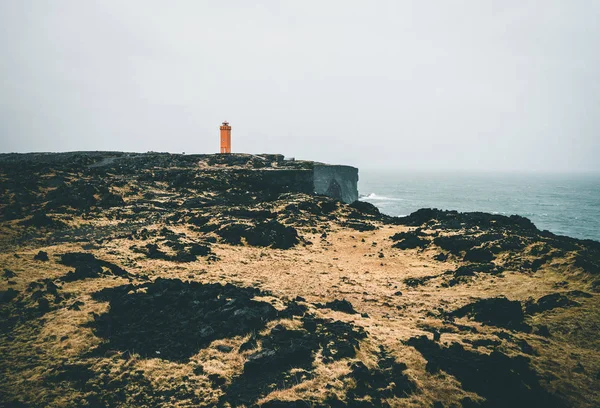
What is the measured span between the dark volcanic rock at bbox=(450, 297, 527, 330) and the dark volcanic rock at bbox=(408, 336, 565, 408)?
135 inches

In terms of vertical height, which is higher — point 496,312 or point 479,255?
point 479,255

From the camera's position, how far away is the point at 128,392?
35.5ft

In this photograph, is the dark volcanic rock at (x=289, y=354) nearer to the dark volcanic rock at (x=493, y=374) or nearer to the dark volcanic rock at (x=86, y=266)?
the dark volcanic rock at (x=493, y=374)

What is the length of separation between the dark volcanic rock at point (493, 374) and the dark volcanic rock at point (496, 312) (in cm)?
342

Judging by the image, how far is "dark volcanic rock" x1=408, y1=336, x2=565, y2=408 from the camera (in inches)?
437

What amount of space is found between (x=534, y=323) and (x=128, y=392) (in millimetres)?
16407

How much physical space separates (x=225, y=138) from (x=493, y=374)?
6367 centimetres

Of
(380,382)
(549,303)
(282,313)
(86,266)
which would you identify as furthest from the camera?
(86,266)

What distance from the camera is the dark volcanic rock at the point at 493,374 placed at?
437 inches

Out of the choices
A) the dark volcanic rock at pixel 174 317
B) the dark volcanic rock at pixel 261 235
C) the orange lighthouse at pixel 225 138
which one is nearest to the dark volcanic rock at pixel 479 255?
the dark volcanic rock at pixel 261 235

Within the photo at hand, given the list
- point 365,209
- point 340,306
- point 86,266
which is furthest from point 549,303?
point 365,209

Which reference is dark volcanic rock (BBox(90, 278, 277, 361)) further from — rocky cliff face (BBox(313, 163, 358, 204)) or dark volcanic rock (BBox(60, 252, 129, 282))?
rocky cliff face (BBox(313, 163, 358, 204))

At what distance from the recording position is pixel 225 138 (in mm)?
69312

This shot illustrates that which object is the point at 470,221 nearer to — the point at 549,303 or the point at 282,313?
the point at 549,303
